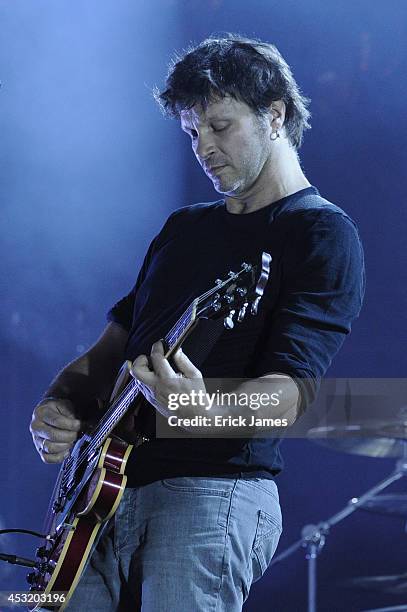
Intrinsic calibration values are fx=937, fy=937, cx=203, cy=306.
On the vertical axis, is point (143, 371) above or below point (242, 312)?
below

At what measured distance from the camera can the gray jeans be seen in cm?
186

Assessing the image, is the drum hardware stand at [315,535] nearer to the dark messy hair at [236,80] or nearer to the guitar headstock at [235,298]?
the dark messy hair at [236,80]

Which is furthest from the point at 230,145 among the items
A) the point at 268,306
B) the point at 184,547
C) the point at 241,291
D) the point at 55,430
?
the point at 184,547

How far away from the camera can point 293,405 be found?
182 cm

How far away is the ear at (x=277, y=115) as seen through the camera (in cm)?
238

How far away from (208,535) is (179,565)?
3.2 inches

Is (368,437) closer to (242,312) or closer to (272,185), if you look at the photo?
(272,185)

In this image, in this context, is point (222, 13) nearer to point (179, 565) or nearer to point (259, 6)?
point (259, 6)

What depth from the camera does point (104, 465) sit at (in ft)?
6.36

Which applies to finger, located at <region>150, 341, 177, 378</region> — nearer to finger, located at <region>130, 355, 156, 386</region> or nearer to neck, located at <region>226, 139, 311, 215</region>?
finger, located at <region>130, 355, 156, 386</region>

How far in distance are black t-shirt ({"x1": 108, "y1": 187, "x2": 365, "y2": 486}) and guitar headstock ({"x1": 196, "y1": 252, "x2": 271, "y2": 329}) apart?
112mm

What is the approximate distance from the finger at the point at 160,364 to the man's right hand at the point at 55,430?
580 millimetres

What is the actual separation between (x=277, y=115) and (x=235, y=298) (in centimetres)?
76

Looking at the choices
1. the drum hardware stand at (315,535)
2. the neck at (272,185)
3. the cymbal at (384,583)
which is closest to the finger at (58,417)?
the neck at (272,185)
